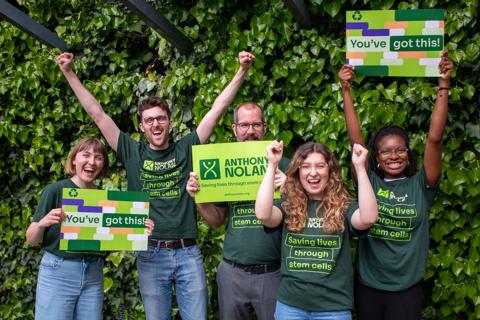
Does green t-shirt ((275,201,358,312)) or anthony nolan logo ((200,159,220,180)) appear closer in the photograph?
green t-shirt ((275,201,358,312))

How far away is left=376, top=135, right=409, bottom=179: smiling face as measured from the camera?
2.72 m

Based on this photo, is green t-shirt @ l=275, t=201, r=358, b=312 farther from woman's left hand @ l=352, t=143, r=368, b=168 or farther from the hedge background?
the hedge background

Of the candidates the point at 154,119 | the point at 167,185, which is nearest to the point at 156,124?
the point at 154,119

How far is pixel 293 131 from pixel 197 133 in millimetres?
812

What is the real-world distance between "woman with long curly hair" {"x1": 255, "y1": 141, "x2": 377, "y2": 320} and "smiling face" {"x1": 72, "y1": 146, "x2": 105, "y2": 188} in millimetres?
1027

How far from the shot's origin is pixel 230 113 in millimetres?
3848

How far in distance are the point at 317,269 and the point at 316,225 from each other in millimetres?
197

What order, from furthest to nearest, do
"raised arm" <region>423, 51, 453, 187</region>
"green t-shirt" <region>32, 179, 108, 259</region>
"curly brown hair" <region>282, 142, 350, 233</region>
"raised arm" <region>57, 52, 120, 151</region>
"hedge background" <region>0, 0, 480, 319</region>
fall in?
"hedge background" <region>0, 0, 480, 319</region>
"raised arm" <region>57, 52, 120, 151</region>
"green t-shirt" <region>32, 179, 108, 259</region>
"raised arm" <region>423, 51, 453, 187</region>
"curly brown hair" <region>282, 142, 350, 233</region>

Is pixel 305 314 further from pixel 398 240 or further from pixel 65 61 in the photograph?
pixel 65 61

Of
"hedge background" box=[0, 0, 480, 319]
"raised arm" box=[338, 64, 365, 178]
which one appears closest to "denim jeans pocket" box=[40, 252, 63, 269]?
"hedge background" box=[0, 0, 480, 319]

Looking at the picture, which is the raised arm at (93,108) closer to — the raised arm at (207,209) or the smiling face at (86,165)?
the smiling face at (86,165)

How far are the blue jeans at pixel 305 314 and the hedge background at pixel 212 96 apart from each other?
118 cm

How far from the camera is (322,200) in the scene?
2.56 m

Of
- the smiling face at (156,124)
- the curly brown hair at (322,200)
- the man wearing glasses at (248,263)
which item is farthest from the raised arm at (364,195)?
the smiling face at (156,124)
